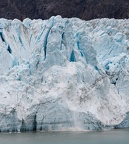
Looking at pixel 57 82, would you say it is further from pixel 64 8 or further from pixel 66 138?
pixel 64 8

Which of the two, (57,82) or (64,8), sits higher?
(64,8)

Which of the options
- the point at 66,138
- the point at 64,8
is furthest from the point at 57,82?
the point at 64,8

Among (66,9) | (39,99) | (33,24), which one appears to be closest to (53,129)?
(39,99)

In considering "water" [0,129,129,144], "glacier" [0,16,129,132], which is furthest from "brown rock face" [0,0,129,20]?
"water" [0,129,129,144]

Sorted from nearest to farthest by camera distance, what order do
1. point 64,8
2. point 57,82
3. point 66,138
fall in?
point 66,138 < point 57,82 < point 64,8

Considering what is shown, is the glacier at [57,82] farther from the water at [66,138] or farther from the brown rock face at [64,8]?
the brown rock face at [64,8]

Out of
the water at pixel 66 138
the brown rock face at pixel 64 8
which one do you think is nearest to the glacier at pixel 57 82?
the water at pixel 66 138
